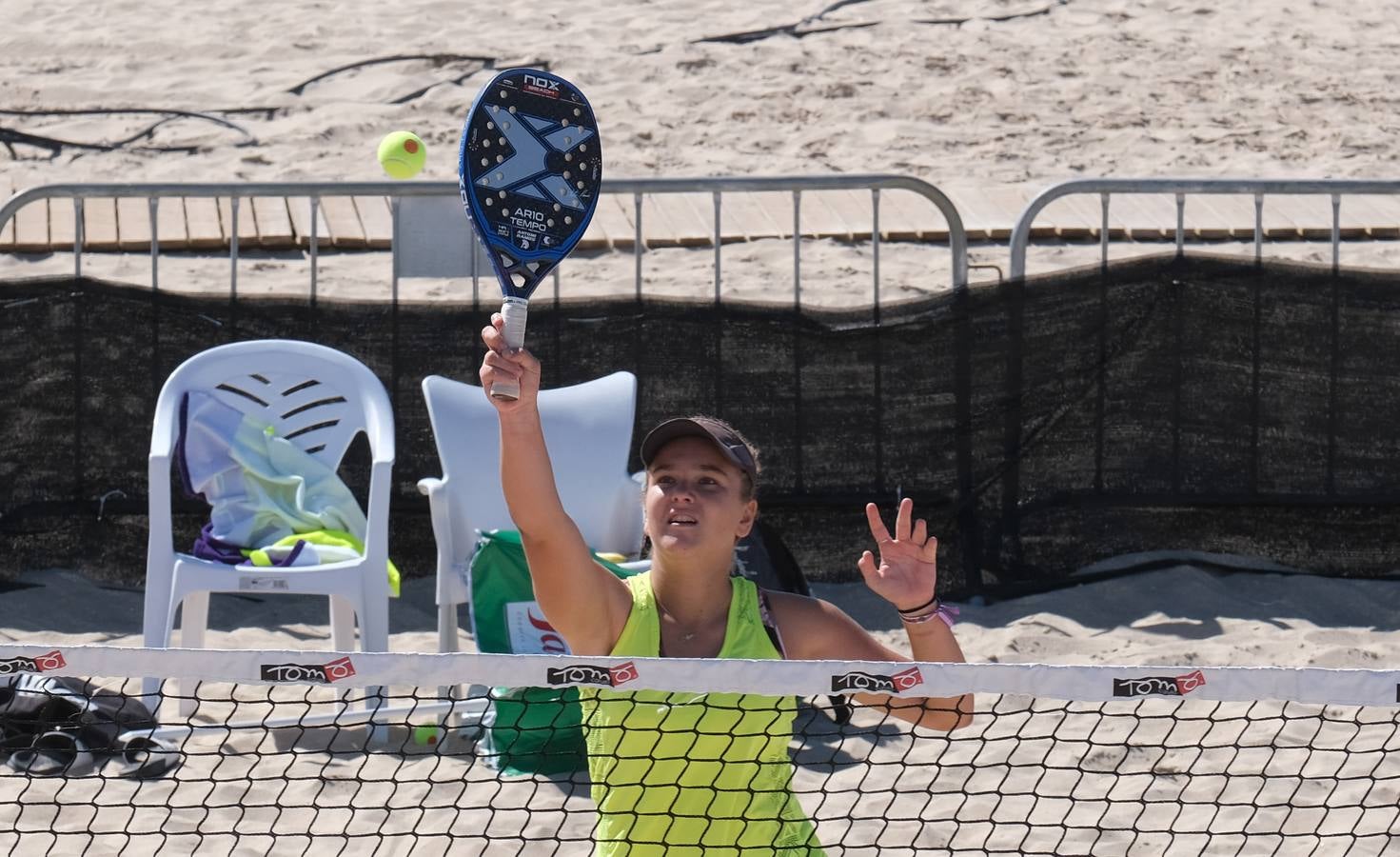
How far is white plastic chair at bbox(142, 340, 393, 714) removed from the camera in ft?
19.7

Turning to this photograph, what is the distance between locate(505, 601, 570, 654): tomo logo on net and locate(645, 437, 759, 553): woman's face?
2.54 metres

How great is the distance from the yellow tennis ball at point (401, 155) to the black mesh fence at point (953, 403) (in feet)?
1.98

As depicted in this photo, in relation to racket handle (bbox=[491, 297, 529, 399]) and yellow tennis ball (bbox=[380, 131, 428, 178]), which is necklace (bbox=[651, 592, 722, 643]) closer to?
racket handle (bbox=[491, 297, 529, 399])

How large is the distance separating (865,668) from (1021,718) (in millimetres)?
2713

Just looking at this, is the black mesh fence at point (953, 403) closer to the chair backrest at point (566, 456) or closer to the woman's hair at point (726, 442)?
the chair backrest at point (566, 456)

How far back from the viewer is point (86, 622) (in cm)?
702

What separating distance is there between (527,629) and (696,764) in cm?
247

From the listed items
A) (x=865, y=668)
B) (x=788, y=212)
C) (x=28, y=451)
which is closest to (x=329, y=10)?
(x=788, y=212)

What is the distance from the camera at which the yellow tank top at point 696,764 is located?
3426 mm

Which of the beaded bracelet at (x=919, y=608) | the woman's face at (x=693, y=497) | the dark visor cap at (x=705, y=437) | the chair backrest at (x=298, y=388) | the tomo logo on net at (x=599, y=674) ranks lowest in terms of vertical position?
the chair backrest at (x=298, y=388)

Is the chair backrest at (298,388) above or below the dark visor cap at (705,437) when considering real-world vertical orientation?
below

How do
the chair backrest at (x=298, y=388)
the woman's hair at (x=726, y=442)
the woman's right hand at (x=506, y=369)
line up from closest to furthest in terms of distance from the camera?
the woman's right hand at (x=506, y=369), the woman's hair at (x=726, y=442), the chair backrest at (x=298, y=388)

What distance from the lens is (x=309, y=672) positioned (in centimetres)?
368

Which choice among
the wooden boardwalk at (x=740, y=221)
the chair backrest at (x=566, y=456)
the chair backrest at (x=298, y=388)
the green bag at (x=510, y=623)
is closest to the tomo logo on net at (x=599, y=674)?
the green bag at (x=510, y=623)
